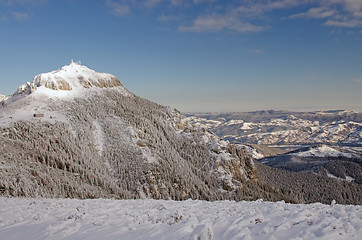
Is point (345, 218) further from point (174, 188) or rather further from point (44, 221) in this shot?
point (174, 188)

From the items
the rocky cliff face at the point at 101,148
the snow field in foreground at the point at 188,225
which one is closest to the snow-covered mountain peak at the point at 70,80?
the rocky cliff face at the point at 101,148

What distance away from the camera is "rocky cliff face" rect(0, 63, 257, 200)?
80.4 metres

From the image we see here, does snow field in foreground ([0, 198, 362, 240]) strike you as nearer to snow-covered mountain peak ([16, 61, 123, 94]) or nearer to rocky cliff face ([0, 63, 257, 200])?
rocky cliff face ([0, 63, 257, 200])

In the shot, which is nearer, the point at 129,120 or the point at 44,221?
the point at 44,221

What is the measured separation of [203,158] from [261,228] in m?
159

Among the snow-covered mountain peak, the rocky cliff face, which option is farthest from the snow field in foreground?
the snow-covered mountain peak

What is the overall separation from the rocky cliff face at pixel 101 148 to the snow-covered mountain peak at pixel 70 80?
2.18 feet

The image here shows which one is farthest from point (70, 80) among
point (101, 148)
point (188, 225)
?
point (188, 225)

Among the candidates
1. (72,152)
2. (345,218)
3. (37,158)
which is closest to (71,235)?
(345,218)

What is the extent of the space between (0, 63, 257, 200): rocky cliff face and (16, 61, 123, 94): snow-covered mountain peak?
0.66 metres

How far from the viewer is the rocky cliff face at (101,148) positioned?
80.4m

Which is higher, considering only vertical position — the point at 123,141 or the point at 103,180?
the point at 123,141

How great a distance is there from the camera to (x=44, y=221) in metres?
24.9

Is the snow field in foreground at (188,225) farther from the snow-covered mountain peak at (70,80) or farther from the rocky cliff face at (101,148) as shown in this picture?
the snow-covered mountain peak at (70,80)
